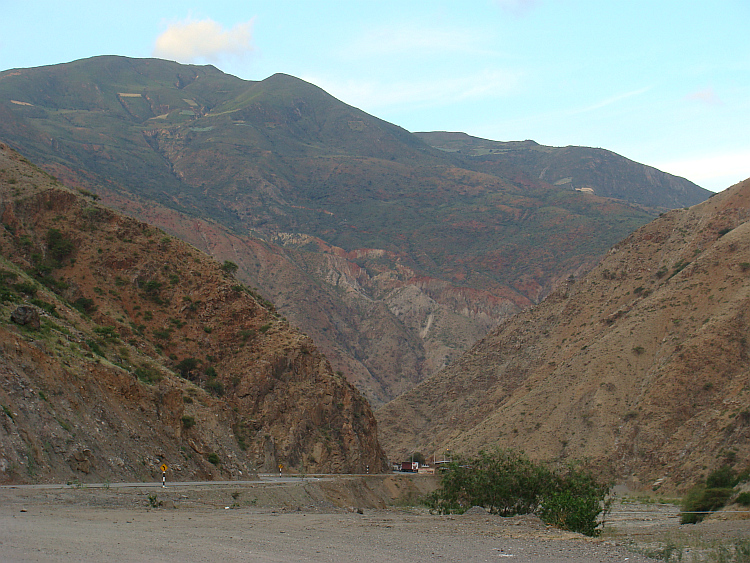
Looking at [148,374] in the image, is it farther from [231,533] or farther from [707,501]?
[707,501]

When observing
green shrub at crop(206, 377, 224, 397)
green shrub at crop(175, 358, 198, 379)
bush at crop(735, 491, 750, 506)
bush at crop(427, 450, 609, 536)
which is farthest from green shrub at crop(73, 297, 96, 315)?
bush at crop(735, 491, 750, 506)

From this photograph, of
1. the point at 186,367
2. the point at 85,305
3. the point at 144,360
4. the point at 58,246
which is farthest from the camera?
the point at 58,246

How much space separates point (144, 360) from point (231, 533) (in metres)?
25.9

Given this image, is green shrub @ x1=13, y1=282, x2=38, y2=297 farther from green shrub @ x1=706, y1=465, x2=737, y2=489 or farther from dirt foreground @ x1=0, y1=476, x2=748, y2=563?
green shrub @ x1=706, y1=465, x2=737, y2=489

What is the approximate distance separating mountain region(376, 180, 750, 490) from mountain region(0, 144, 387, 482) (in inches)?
949

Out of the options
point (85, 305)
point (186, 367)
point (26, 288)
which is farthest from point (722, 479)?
point (26, 288)

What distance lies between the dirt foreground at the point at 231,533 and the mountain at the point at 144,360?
5.38 metres

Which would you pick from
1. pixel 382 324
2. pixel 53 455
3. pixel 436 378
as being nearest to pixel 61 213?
pixel 53 455

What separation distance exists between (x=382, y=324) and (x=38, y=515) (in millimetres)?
157051

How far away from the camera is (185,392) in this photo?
44.2 meters

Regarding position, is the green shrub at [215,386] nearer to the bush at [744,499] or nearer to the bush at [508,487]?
the bush at [508,487]

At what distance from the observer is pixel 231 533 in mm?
21422

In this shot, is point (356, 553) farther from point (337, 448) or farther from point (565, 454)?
point (565, 454)

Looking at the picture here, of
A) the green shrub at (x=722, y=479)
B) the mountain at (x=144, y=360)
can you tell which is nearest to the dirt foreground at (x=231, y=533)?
the mountain at (x=144, y=360)
